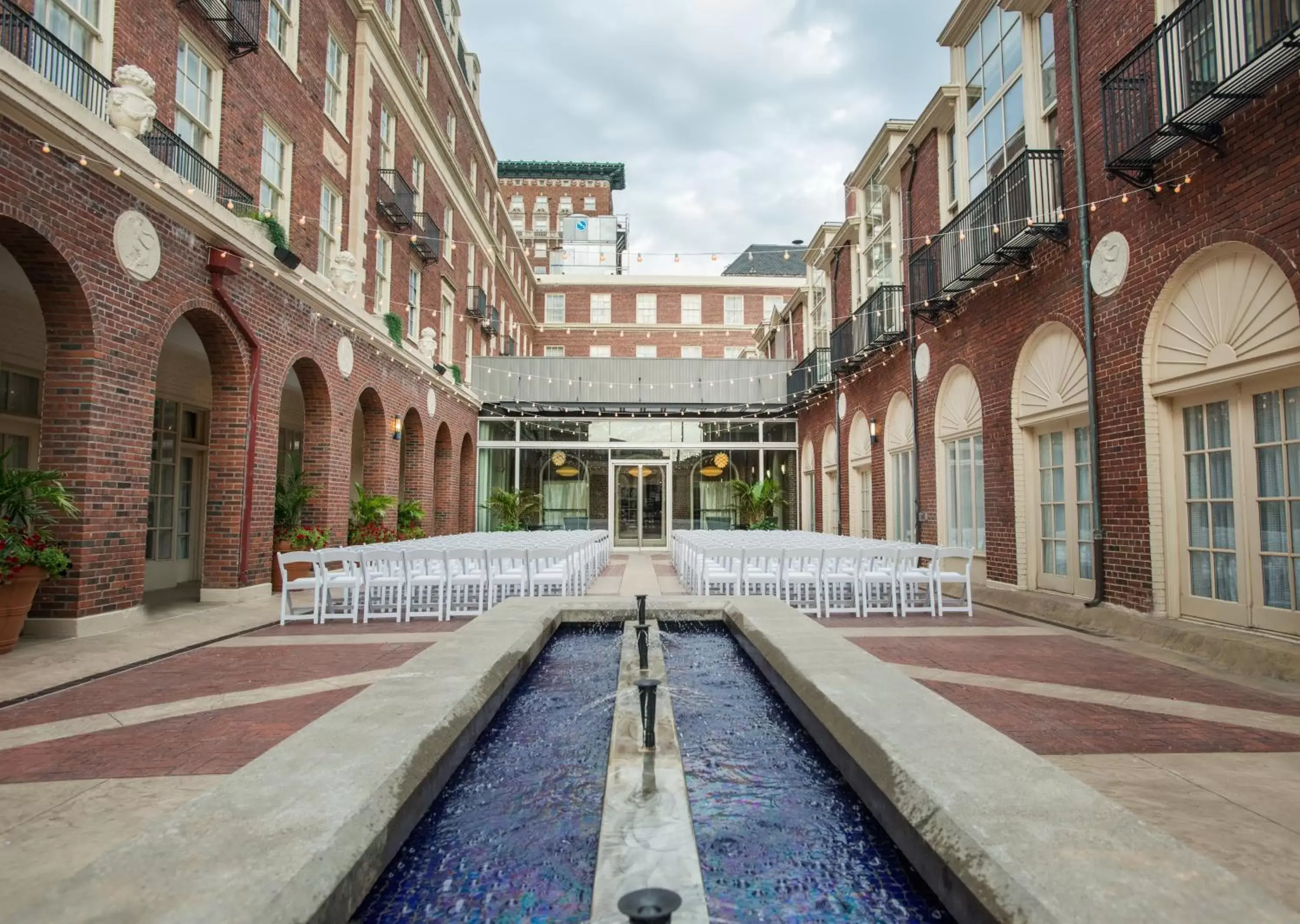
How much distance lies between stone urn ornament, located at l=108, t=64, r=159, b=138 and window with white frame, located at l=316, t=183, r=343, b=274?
4778 millimetres

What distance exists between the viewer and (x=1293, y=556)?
5.18m

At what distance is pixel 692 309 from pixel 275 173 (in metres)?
25.6

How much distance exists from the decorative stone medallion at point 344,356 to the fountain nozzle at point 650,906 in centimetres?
1073

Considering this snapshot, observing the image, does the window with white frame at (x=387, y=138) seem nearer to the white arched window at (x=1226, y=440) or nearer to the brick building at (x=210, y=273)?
the brick building at (x=210, y=273)

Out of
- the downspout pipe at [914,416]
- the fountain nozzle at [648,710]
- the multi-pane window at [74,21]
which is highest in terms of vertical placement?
the multi-pane window at [74,21]

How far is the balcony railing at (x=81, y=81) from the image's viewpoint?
5.43 meters

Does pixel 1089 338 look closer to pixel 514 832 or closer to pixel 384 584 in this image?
pixel 514 832

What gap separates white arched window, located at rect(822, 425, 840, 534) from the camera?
17.0 meters

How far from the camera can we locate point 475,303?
19.6 meters

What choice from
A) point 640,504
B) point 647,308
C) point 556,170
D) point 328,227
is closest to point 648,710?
point 328,227

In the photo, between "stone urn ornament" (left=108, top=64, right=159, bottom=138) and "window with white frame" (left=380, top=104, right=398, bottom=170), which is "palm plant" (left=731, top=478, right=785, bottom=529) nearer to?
"window with white frame" (left=380, top=104, right=398, bottom=170)

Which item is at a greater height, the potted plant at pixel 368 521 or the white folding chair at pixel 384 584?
the potted plant at pixel 368 521

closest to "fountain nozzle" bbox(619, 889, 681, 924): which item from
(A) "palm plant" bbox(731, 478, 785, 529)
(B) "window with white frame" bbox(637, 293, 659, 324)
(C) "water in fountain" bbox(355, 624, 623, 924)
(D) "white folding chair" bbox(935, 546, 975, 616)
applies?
(C) "water in fountain" bbox(355, 624, 623, 924)

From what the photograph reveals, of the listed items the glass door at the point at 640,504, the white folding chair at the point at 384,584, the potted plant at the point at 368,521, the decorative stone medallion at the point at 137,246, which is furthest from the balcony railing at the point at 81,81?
the glass door at the point at 640,504
